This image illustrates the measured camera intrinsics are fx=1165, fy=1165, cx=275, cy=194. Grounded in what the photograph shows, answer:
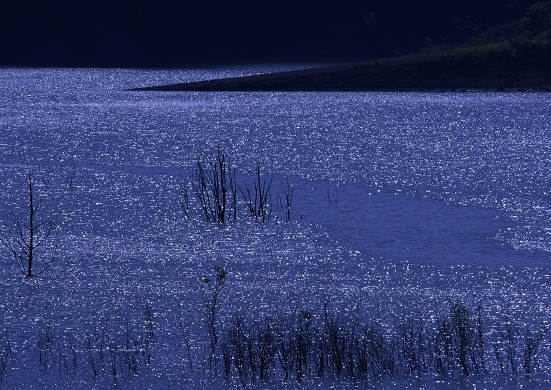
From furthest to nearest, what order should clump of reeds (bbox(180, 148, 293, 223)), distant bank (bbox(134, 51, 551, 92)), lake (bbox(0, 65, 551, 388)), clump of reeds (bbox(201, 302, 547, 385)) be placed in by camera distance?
distant bank (bbox(134, 51, 551, 92))
clump of reeds (bbox(180, 148, 293, 223))
lake (bbox(0, 65, 551, 388))
clump of reeds (bbox(201, 302, 547, 385))

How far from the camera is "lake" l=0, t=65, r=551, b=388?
2072 cm

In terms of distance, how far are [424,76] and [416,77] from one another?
2.48 ft

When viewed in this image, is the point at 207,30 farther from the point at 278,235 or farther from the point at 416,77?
the point at 278,235

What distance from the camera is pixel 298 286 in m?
23.7

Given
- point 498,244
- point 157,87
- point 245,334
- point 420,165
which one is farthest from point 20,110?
point 245,334

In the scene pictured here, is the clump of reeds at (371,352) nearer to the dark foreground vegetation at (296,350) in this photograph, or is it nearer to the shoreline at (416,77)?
the dark foreground vegetation at (296,350)

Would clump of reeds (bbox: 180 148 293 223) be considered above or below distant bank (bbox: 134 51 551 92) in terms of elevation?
above

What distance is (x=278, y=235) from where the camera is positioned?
2975cm

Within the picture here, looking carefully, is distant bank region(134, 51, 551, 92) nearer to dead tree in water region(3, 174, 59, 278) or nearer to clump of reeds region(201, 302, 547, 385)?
dead tree in water region(3, 174, 59, 278)

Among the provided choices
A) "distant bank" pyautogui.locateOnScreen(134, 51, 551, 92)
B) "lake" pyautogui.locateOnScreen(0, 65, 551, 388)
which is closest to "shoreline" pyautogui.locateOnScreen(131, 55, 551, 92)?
"distant bank" pyautogui.locateOnScreen(134, 51, 551, 92)

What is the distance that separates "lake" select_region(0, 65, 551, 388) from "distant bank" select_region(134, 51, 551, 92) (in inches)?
Result: 1058

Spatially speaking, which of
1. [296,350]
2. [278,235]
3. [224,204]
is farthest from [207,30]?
[296,350]

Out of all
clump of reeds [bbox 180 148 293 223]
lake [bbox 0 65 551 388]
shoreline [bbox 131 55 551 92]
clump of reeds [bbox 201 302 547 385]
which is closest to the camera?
clump of reeds [bbox 201 302 547 385]

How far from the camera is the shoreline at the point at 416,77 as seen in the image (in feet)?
306
